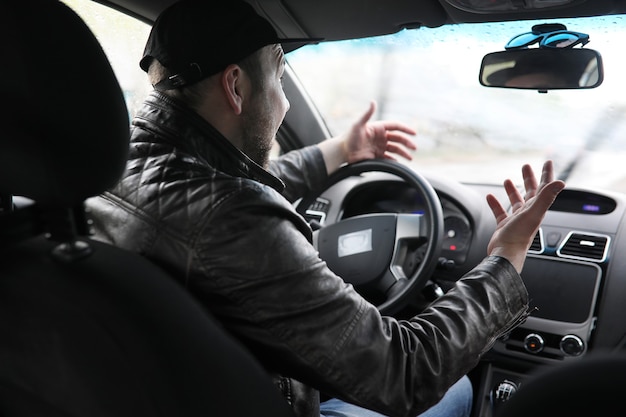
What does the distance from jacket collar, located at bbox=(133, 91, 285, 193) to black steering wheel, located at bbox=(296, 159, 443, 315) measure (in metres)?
1.02

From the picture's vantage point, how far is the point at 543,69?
2.24 meters

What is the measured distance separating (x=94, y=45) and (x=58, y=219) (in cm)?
32

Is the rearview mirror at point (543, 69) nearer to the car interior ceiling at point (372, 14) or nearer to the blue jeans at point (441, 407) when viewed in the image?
the car interior ceiling at point (372, 14)

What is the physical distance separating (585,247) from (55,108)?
6.71ft

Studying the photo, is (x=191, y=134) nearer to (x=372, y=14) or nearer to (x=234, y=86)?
(x=234, y=86)

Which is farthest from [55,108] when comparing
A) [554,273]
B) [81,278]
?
[554,273]

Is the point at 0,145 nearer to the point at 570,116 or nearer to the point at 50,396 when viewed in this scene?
the point at 50,396

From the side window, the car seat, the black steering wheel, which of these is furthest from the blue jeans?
the side window

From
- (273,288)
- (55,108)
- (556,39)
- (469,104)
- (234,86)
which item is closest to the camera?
(55,108)

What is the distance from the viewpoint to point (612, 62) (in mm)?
2471

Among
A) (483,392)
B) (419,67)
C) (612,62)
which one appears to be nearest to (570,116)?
(612,62)

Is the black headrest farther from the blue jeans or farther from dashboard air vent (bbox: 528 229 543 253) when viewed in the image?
dashboard air vent (bbox: 528 229 543 253)

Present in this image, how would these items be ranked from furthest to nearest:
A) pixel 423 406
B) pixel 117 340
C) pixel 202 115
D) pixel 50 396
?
pixel 202 115, pixel 423 406, pixel 50 396, pixel 117 340

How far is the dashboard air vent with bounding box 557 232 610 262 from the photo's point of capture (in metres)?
2.47
